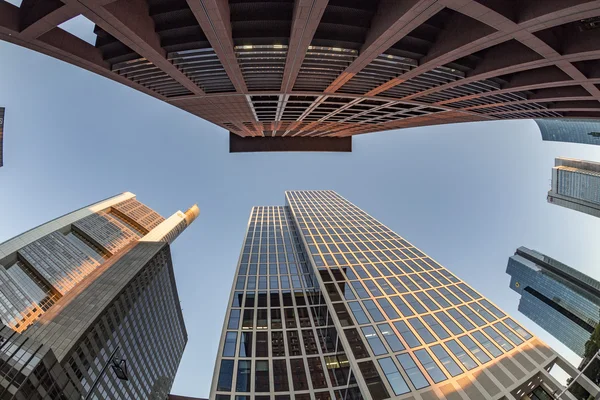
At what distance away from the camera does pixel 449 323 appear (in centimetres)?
3950

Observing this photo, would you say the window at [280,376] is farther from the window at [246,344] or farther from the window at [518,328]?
the window at [518,328]

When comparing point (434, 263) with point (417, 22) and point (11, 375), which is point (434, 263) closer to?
point (417, 22)

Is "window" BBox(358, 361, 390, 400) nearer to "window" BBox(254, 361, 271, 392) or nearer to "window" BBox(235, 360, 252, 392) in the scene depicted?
"window" BBox(254, 361, 271, 392)

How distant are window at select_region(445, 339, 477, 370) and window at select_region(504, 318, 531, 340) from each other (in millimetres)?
11539

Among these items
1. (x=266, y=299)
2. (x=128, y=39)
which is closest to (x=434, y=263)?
(x=266, y=299)

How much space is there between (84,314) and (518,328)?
10126 centimetres

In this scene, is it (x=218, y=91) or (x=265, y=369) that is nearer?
(x=218, y=91)

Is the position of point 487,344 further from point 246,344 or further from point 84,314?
point 84,314

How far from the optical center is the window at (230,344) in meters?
36.0

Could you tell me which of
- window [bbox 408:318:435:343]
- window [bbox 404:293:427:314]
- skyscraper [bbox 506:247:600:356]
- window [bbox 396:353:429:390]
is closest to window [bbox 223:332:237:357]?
window [bbox 396:353:429:390]

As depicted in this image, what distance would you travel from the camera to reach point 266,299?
4903cm

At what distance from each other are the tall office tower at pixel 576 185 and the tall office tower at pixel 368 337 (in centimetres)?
10818

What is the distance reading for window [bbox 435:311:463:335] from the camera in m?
38.3

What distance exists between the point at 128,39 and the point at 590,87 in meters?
26.1
